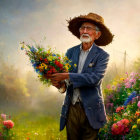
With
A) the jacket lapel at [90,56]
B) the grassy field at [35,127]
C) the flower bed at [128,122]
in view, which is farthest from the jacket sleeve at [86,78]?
the grassy field at [35,127]

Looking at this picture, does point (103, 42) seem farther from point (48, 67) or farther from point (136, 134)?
point (136, 134)

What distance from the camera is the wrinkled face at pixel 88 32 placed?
3.94 m

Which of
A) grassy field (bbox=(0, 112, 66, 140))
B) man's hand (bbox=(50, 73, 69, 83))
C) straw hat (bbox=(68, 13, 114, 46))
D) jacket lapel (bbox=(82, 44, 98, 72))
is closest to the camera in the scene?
man's hand (bbox=(50, 73, 69, 83))

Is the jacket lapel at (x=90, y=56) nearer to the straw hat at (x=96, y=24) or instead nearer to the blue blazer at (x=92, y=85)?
the blue blazer at (x=92, y=85)

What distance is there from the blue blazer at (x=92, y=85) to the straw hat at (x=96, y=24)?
416 millimetres

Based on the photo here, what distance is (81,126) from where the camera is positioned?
397 cm

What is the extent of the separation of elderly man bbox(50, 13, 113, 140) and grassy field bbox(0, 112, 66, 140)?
2.42 m

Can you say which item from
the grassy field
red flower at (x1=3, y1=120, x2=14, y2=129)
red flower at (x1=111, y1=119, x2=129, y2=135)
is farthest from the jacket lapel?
the grassy field

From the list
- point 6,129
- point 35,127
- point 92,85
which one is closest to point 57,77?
point 92,85

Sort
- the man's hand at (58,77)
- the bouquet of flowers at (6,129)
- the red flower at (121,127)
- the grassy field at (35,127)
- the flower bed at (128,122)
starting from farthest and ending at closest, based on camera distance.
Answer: the grassy field at (35,127) < the bouquet of flowers at (6,129) < the red flower at (121,127) < the flower bed at (128,122) < the man's hand at (58,77)

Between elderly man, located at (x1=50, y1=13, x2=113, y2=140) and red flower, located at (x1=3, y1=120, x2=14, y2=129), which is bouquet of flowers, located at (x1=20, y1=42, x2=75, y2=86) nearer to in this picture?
elderly man, located at (x1=50, y1=13, x2=113, y2=140)

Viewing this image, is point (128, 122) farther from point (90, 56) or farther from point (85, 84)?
point (90, 56)

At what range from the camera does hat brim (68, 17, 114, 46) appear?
412cm

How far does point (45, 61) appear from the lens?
355 centimetres
